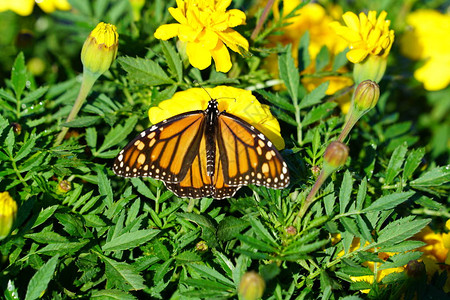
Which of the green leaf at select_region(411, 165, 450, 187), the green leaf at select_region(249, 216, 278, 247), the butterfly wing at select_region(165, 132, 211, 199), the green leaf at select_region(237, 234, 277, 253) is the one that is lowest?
the green leaf at select_region(237, 234, 277, 253)

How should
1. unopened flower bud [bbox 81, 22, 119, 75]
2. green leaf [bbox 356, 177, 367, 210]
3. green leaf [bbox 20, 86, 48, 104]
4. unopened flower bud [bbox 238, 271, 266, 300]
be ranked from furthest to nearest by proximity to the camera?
green leaf [bbox 20, 86, 48, 104] < unopened flower bud [bbox 81, 22, 119, 75] < green leaf [bbox 356, 177, 367, 210] < unopened flower bud [bbox 238, 271, 266, 300]

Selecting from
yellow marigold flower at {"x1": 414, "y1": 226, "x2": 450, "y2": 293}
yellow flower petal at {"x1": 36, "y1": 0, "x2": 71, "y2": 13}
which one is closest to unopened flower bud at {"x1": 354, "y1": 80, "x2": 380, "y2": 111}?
yellow marigold flower at {"x1": 414, "y1": 226, "x2": 450, "y2": 293}

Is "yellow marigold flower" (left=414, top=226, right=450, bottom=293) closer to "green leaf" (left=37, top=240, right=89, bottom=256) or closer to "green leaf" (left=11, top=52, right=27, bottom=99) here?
"green leaf" (left=37, top=240, right=89, bottom=256)

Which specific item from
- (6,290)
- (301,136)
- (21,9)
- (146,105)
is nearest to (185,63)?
(146,105)

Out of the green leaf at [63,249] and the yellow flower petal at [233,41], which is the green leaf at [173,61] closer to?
the yellow flower petal at [233,41]

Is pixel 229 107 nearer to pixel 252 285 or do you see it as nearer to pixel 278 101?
pixel 278 101

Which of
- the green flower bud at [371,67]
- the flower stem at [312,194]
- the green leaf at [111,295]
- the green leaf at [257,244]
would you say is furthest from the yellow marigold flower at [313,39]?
the green leaf at [111,295]

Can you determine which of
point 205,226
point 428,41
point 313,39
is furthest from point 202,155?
point 428,41
